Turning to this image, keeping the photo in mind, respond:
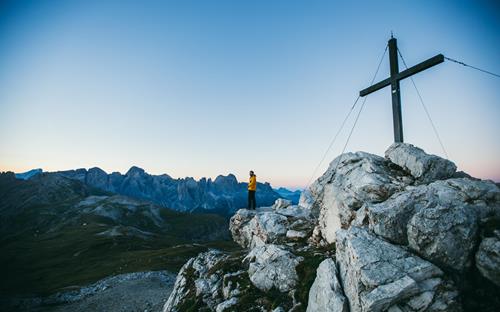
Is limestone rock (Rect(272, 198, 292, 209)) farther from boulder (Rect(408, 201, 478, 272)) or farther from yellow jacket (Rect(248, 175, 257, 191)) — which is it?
boulder (Rect(408, 201, 478, 272))

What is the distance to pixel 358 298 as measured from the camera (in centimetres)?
1152

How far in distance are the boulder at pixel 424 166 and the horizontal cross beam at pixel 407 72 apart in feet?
18.2

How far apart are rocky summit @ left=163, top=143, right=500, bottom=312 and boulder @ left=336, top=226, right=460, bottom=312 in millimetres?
41

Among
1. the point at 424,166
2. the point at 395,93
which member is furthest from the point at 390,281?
the point at 395,93

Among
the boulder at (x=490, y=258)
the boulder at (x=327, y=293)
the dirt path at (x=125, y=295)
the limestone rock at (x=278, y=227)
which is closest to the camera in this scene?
the boulder at (x=490, y=258)

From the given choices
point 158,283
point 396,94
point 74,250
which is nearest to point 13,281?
point 74,250

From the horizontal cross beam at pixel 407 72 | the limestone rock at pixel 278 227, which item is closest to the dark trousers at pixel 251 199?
the limestone rock at pixel 278 227

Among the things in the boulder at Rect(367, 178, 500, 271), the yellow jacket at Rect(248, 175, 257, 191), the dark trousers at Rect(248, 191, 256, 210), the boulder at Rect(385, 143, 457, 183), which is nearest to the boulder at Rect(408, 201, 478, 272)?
the boulder at Rect(367, 178, 500, 271)

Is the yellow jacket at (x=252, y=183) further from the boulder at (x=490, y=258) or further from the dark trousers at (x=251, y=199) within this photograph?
the boulder at (x=490, y=258)

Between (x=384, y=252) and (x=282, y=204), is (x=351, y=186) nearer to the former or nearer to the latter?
(x=384, y=252)

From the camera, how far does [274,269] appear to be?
1764 centimetres

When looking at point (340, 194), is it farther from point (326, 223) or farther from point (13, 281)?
point (13, 281)

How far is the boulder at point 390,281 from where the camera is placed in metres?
10.9

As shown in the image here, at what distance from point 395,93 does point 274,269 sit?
636 inches
